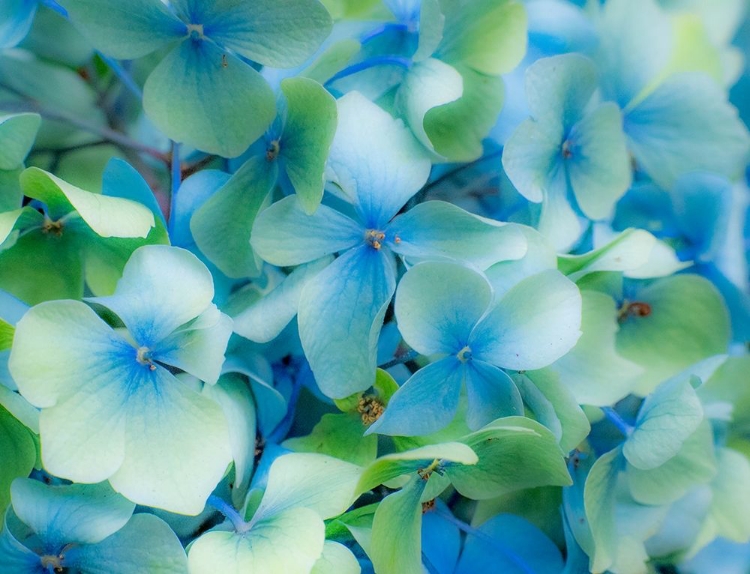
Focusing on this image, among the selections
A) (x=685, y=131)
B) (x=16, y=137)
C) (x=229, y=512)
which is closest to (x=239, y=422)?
(x=229, y=512)

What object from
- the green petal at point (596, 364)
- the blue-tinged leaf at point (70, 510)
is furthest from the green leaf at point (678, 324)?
the blue-tinged leaf at point (70, 510)

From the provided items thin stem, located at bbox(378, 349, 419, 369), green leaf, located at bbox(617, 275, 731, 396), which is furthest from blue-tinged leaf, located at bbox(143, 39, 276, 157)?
green leaf, located at bbox(617, 275, 731, 396)

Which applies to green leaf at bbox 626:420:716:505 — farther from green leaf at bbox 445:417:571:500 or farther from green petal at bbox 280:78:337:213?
green petal at bbox 280:78:337:213

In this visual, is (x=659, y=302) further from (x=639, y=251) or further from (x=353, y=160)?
(x=353, y=160)

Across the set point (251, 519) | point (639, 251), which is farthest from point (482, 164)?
point (251, 519)

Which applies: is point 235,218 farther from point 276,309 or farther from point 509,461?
point 509,461
